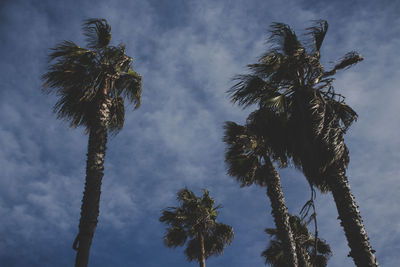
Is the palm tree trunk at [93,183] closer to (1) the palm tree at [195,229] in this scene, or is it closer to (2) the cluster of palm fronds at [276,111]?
(2) the cluster of palm fronds at [276,111]

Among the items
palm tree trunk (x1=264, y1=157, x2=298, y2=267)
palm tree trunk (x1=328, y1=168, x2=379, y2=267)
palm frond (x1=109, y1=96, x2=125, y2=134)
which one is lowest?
palm tree trunk (x1=328, y1=168, x2=379, y2=267)

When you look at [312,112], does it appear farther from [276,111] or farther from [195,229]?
[195,229]

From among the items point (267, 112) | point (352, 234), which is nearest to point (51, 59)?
point (267, 112)

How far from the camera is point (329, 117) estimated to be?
24.4ft

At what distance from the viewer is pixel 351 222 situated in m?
6.24

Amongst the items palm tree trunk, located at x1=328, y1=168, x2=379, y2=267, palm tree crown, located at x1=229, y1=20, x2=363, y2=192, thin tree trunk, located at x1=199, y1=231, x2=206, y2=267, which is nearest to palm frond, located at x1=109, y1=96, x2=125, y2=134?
palm tree crown, located at x1=229, y1=20, x2=363, y2=192

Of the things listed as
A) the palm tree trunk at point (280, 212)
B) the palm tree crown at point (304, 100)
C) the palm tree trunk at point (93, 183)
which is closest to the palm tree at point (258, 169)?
the palm tree trunk at point (280, 212)

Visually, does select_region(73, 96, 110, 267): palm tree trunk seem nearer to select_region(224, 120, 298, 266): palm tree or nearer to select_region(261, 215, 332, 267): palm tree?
select_region(224, 120, 298, 266): palm tree

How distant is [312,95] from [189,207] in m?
10.5

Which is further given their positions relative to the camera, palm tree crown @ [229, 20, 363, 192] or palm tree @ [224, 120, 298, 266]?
palm tree @ [224, 120, 298, 266]

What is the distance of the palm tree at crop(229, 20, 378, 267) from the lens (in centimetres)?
638

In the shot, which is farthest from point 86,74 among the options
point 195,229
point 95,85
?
point 195,229

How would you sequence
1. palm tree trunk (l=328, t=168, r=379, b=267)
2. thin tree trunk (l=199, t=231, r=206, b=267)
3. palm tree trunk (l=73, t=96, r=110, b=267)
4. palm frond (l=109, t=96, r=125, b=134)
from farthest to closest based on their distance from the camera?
thin tree trunk (l=199, t=231, r=206, b=267), palm frond (l=109, t=96, r=125, b=134), palm tree trunk (l=73, t=96, r=110, b=267), palm tree trunk (l=328, t=168, r=379, b=267)

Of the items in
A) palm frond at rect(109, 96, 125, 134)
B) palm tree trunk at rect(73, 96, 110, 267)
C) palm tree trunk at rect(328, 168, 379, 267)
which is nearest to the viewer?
palm tree trunk at rect(328, 168, 379, 267)
